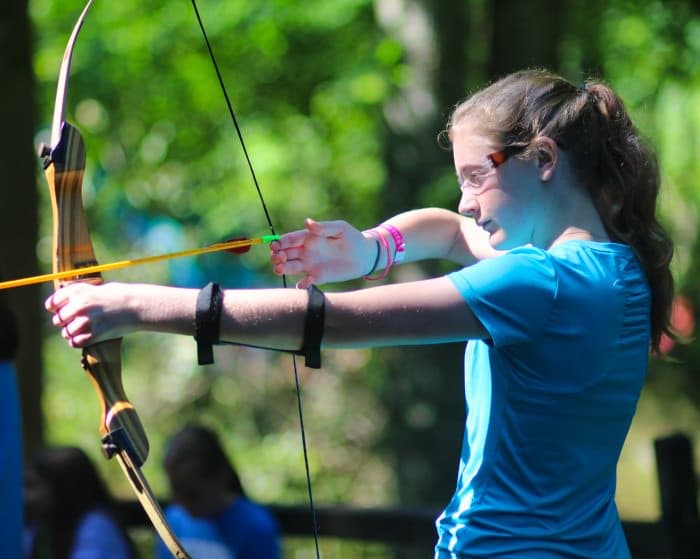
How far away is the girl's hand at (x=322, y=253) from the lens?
175 centimetres

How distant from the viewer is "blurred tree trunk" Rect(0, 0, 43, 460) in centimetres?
436

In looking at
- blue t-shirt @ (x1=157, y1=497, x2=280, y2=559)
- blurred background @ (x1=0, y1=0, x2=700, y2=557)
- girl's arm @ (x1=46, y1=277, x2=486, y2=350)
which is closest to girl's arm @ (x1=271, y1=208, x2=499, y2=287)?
girl's arm @ (x1=46, y1=277, x2=486, y2=350)

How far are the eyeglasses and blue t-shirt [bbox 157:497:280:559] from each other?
2231 millimetres

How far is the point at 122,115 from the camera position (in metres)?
7.43

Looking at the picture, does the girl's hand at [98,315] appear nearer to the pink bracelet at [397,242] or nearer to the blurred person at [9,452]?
the pink bracelet at [397,242]

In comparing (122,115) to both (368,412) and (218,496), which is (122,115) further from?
(218,496)

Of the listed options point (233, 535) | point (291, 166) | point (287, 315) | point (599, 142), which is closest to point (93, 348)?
point (287, 315)

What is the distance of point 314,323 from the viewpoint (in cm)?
143

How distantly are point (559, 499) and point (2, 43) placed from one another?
11.4 feet

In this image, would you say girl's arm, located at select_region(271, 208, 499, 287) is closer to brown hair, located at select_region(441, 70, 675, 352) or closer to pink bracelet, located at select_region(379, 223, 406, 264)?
pink bracelet, located at select_region(379, 223, 406, 264)

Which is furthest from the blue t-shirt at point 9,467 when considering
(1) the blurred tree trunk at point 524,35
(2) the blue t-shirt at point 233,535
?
(1) the blurred tree trunk at point 524,35

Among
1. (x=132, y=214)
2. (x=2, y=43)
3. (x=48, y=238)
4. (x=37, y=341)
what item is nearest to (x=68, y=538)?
(x=37, y=341)

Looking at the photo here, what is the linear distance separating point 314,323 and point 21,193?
3.25m

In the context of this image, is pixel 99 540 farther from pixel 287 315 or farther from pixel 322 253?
pixel 287 315
